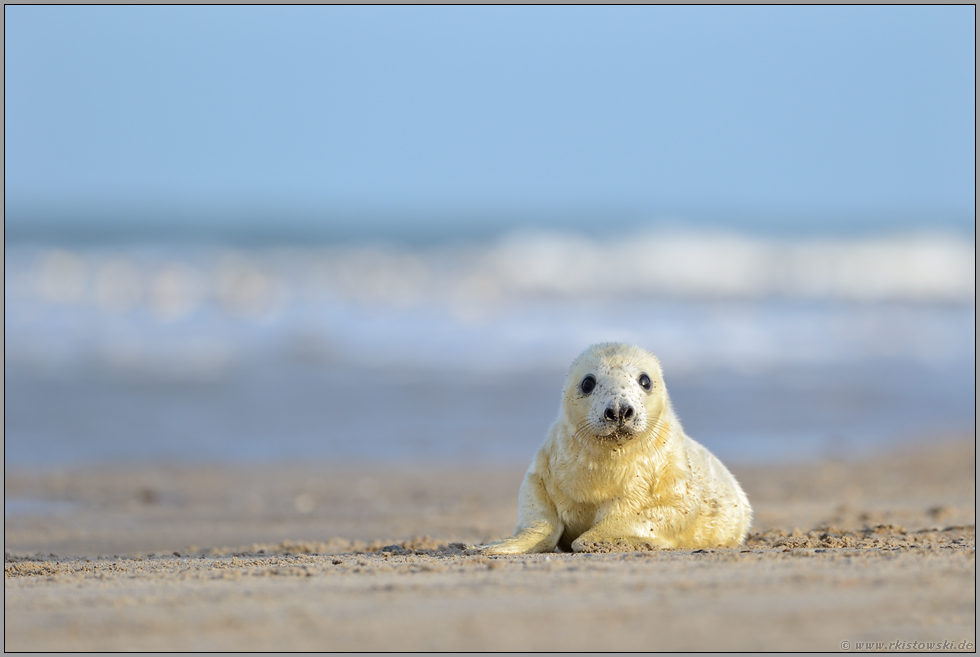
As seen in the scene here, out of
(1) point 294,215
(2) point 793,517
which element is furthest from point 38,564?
(1) point 294,215

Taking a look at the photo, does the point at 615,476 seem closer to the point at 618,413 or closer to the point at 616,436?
the point at 616,436

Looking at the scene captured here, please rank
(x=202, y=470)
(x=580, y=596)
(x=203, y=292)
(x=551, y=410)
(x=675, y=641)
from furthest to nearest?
1. (x=203, y=292)
2. (x=551, y=410)
3. (x=202, y=470)
4. (x=580, y=596)
5. (x=675, y=641)

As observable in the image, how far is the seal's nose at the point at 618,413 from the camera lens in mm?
5168

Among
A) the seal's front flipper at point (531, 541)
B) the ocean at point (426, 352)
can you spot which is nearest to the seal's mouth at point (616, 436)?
the seal's front flipper at point (531, 541)

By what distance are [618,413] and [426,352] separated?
11.3 meters

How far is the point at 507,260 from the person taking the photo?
31141mm

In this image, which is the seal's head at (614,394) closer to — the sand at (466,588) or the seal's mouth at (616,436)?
the seal's mouth at (616,436)

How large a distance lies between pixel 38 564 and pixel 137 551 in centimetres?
101

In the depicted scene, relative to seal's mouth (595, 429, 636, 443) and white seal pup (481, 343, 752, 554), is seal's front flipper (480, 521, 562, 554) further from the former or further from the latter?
seal's mouth (595, 429, 636, 443)

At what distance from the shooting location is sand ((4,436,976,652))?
3.46 m

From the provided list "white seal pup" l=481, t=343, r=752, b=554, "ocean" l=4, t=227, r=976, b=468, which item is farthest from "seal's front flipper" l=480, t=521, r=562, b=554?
"ocean" l=4, t=227, r=976, b=468

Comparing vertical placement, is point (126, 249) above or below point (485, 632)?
above

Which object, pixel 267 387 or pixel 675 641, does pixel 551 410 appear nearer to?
pixel 267 387

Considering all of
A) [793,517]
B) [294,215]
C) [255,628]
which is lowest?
[255,628]
